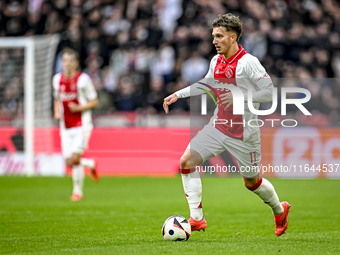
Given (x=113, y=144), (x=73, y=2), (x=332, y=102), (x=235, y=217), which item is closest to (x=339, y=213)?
(x=235, y=217)

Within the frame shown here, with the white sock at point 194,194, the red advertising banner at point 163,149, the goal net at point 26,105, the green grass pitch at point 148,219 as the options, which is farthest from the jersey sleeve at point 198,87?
the goal net at point 26,105

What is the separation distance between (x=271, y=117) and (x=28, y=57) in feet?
20.7

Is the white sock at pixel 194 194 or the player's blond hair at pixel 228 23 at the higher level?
the player's blond hair at pixel 228 23

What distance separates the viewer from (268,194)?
5.89 meters

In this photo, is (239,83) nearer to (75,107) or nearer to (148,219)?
(148,219)

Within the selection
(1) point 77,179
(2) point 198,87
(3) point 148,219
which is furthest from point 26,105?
(2) point 198,87

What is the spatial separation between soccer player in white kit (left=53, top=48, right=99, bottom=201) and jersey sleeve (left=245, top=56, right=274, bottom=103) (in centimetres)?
493

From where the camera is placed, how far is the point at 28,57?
567 inches

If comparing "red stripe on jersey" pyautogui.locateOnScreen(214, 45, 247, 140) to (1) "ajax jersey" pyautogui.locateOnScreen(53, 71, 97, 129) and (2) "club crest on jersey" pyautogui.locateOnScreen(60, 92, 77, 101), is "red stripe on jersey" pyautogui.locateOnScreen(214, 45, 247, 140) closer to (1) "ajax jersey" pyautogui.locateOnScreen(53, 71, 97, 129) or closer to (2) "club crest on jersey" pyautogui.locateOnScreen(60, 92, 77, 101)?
(1) "ajax jersey" pyautogui.locateOnScreen(53, 71, 97, 129)

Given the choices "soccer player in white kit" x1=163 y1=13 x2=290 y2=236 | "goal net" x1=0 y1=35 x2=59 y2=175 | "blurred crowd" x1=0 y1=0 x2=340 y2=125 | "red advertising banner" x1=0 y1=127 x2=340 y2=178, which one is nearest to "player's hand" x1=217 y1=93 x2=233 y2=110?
"soccer player in white kit" x1=163 y1=13 x2=290 y2=236

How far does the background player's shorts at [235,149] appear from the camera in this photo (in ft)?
19.0

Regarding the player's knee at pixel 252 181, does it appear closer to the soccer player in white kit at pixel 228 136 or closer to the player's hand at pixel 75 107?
the soccer player in white kit at pixel 228 136

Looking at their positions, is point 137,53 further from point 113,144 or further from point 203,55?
point 113,144

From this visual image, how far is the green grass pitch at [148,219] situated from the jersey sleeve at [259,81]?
141 centimetres
